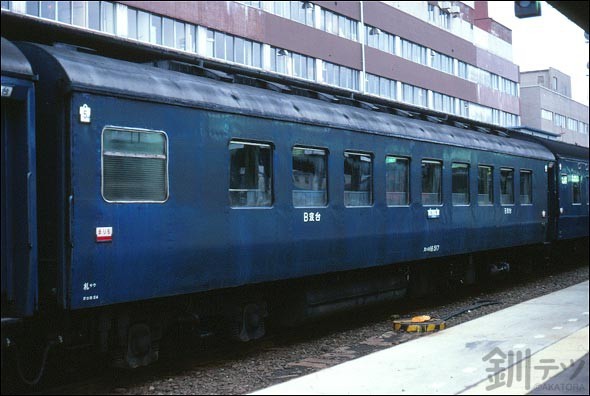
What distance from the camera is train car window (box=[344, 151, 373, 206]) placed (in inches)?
419

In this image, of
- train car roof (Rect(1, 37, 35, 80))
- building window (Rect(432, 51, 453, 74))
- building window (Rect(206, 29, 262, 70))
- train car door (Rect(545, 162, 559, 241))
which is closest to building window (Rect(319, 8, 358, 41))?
building window (Rect(206, 29, 262, 70))

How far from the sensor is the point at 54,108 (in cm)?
683

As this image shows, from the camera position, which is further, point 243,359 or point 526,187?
point 526,187

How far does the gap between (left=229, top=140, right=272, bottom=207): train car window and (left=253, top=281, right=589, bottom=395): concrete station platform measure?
223 centimetres

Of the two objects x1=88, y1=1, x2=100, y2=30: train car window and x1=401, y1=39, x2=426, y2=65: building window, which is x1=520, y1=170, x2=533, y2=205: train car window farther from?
x1=401, y1=39, x2=426, y2=65: building window

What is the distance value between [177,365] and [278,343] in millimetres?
1928

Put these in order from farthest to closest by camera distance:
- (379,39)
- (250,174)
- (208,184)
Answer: (379,39)
(250,174)
(208,184)

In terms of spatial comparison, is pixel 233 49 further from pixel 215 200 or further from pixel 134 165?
pixel 134 165

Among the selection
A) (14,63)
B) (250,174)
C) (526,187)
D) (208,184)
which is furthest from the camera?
(526,187)

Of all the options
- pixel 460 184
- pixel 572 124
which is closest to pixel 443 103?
pixel 572 124

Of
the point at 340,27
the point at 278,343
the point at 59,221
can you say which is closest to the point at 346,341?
the point at 278,343

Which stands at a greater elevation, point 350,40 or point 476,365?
point 350,40

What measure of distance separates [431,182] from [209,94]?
5.54 m

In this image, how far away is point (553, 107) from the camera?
232ft
